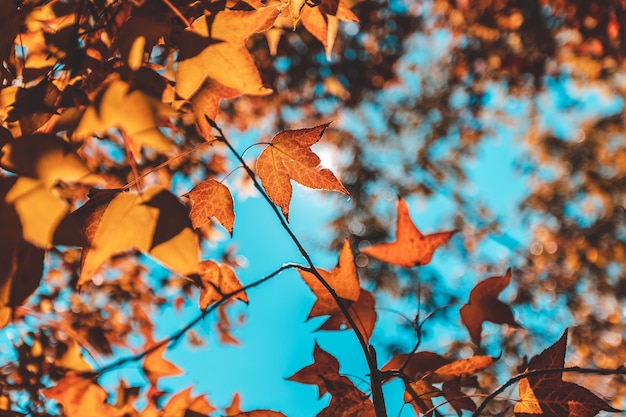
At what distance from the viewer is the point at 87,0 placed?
0.83 meters

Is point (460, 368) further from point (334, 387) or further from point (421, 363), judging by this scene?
point (334, 387)

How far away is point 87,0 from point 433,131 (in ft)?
21.5

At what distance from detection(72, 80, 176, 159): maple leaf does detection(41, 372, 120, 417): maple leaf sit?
2.11 feet

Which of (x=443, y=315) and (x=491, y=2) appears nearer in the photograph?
(x=491, y=2)

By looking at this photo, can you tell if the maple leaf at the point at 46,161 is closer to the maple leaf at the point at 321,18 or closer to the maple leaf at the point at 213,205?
the maple leaf at the point at 213,205

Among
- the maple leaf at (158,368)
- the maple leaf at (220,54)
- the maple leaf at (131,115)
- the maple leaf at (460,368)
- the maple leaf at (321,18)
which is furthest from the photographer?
the maple leaf at (158,368)

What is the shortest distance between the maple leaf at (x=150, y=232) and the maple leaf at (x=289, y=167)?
8.5 inches

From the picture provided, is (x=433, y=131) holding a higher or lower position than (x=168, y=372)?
higher

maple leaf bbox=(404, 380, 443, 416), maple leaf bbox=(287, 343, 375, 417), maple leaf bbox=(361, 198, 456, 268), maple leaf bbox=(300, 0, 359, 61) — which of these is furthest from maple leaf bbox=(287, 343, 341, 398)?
maple leaf bbox=(300, 0, 359, 61)

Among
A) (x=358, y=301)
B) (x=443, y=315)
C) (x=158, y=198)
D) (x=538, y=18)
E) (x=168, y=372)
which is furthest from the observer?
(x=443, y=315)

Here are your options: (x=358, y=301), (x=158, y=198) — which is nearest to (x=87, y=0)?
(x=158, y=198)

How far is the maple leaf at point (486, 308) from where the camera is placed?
873mm

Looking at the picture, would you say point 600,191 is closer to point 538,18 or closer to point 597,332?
point 597,332

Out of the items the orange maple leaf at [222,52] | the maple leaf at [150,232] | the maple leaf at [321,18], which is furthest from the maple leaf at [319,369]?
the maple leaf at [321,18]
